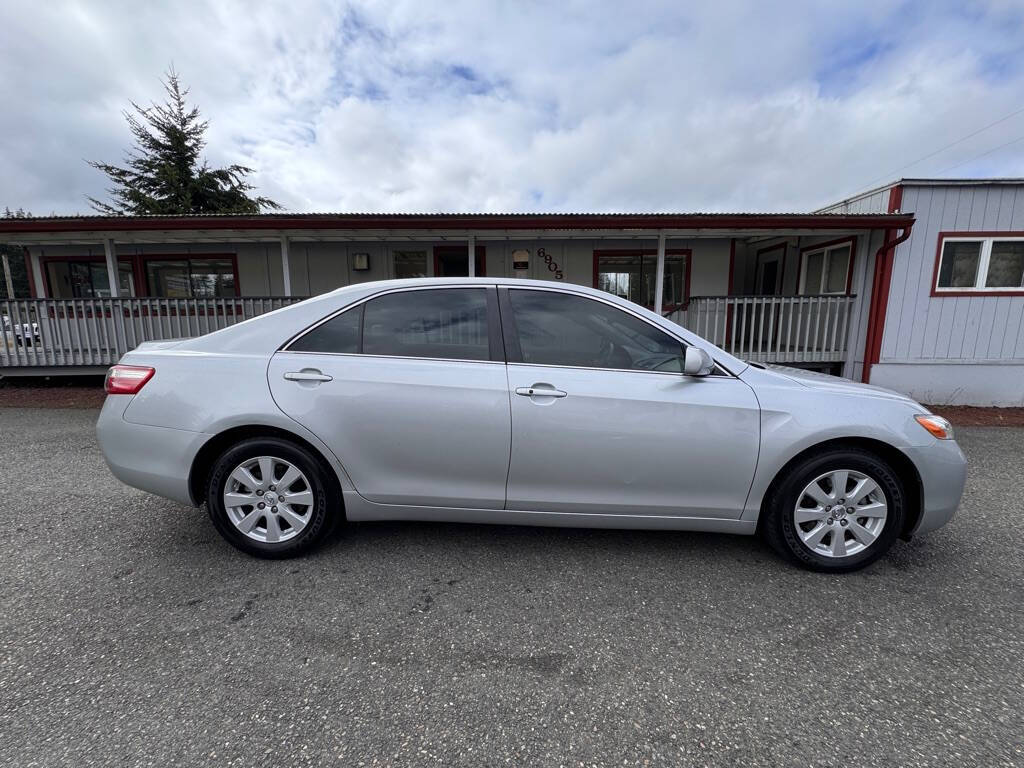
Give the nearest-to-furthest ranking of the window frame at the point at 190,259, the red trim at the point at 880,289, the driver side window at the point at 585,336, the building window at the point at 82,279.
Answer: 1. the driver side window at the point at 585,336
2. the red trim at the point at 880,289
3. the window frame at the point at 190,259
4. the building window at the point at 82,279

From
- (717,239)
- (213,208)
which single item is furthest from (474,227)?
(213,208)

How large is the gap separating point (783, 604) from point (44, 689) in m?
3.14

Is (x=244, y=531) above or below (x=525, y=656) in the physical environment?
above

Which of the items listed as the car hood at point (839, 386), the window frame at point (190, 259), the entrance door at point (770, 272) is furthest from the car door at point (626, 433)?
the window frame at point (190, 259)

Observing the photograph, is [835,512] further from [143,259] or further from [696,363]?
[143,259]

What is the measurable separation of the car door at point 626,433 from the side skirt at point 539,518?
0.15 feet

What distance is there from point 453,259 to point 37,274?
9089mm

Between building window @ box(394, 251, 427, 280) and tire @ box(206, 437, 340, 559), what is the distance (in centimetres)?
795

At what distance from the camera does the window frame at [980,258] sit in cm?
729

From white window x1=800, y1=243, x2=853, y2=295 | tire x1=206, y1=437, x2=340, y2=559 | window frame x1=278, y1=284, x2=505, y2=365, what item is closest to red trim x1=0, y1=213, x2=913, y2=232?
white window x1=800, y1=243, x2=853, y2=295

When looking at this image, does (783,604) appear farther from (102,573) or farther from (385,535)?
(102,573)

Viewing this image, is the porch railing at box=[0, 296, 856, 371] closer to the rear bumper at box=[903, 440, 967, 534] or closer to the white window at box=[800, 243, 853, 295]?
the white window at box=[800, 243, 853, 295]

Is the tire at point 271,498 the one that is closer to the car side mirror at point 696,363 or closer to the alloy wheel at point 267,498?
the alloy wheel at point 267,498

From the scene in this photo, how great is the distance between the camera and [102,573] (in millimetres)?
2693
